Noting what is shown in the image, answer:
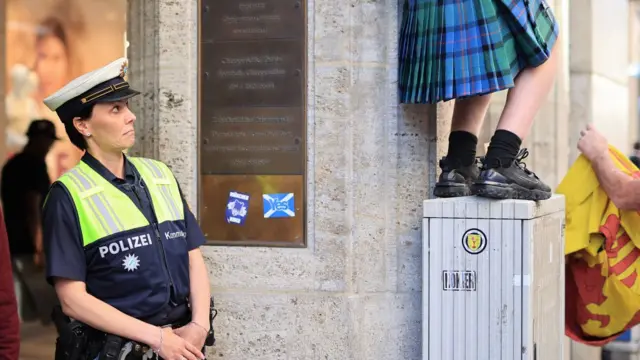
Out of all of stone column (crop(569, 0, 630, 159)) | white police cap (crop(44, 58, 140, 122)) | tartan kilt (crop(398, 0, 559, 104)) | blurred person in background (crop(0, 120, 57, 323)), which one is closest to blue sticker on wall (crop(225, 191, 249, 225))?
tartan kilt (crop(398, 0, 559, 104))

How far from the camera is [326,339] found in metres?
4.46

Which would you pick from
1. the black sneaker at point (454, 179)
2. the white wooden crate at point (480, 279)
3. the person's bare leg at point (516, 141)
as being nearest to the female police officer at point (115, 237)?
the white wooden crate at point (480, 279)

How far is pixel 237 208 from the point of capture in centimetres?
455

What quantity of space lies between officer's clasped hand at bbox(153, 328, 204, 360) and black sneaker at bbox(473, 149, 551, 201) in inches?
52.3

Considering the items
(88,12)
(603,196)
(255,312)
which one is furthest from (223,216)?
(88,12)

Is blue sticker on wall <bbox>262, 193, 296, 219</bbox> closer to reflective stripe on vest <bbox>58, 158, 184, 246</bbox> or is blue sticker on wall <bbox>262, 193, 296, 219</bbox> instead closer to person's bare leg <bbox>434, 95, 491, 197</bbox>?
person's bare leg <bbox>434, 95, 491, 197</bbox>

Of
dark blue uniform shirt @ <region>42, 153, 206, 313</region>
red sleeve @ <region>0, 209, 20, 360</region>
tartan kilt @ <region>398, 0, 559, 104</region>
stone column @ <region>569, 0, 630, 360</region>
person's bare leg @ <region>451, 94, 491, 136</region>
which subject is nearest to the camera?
red sleeve @ <region>0, 209, 20, 360</region>

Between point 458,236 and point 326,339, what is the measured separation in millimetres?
929

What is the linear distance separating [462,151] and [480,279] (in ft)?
2.37

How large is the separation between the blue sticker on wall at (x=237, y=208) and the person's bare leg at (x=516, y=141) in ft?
3.85

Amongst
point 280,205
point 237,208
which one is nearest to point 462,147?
point 280,205

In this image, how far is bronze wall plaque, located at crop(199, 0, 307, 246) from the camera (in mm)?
4488

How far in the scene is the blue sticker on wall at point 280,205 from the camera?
4.50m

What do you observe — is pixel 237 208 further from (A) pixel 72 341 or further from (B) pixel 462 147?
(A) pixel 72 341
